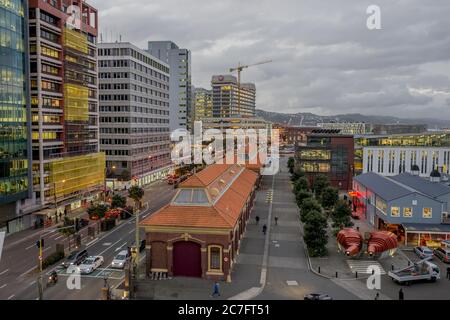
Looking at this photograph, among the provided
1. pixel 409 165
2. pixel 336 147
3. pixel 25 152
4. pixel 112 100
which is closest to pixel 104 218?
pixel 25 152

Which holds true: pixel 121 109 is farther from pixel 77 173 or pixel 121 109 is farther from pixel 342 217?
pixel 342 217

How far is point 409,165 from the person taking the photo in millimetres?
106062

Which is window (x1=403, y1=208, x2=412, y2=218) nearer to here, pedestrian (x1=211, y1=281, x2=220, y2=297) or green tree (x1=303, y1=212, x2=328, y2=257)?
green tree (x1=303, y1=212, x2=328, y2=257)

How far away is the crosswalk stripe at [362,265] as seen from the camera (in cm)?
4575

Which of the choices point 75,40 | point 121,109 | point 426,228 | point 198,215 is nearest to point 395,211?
point 426,228

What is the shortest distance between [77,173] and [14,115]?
2251 centimetres

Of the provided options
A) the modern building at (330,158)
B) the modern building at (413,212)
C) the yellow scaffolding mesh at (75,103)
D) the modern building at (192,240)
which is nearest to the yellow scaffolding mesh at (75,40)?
the yellow scaffolding mesh at (75,103)

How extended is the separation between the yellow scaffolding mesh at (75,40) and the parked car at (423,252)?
73.3 m

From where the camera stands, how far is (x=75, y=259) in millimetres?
47781

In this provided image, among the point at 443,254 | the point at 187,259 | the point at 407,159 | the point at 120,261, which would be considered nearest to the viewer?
the point at 187,259

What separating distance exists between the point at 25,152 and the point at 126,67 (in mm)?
51089

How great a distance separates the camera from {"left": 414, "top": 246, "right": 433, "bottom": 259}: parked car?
166ft

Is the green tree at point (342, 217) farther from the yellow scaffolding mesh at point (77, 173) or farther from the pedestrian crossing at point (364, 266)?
the yellow scaffolding mesh at point (77, 173)
